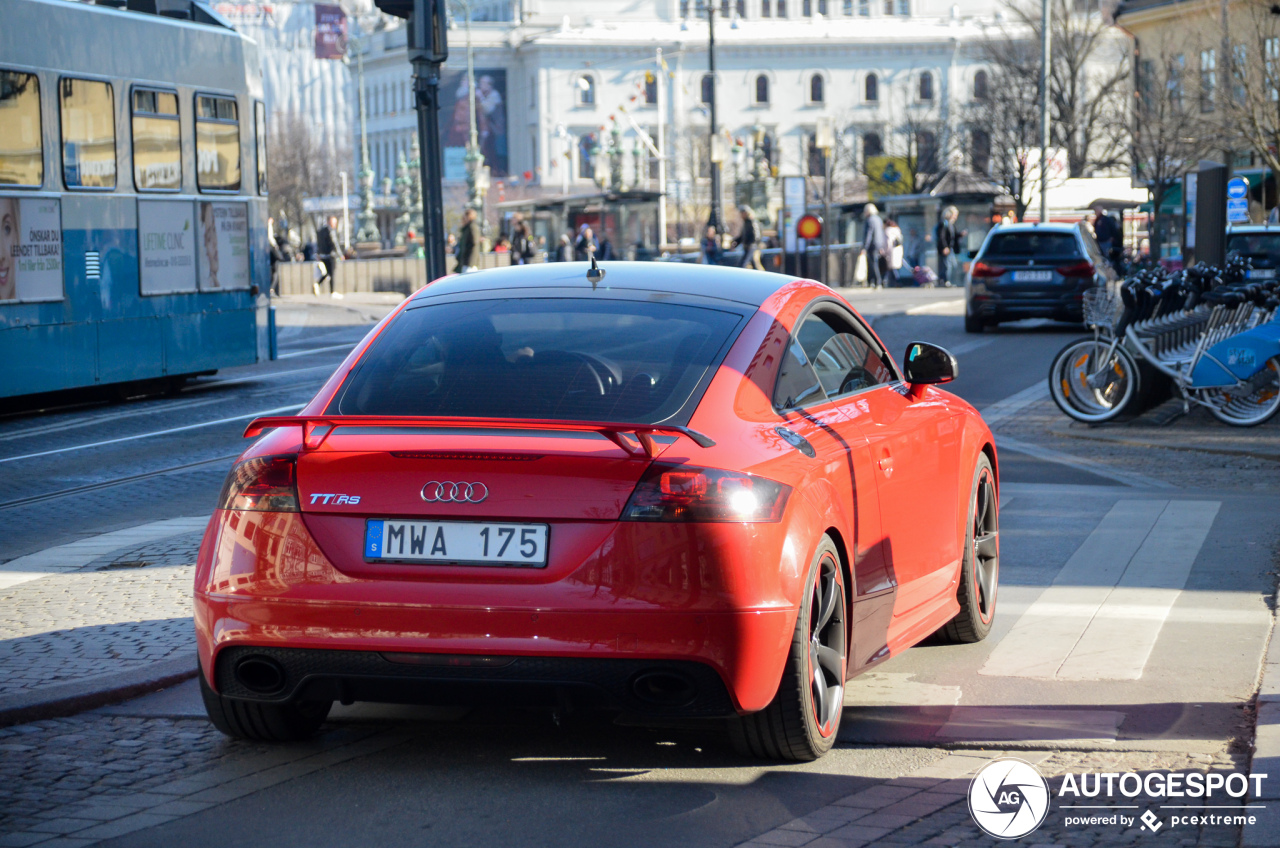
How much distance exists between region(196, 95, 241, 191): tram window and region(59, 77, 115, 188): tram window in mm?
1433

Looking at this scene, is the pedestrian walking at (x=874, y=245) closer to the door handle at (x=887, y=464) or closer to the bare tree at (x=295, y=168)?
the door handle at (x=887, y=464)

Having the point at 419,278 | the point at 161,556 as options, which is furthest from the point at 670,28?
the point at 161,556

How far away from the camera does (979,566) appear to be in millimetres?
6734

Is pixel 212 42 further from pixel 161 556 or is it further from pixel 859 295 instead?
pixel 859 295

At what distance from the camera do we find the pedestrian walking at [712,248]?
4561cm

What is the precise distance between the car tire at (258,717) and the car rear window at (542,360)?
858 mm

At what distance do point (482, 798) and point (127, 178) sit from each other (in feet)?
42.7

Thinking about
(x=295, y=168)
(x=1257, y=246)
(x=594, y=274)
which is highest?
(x=295, y=168)

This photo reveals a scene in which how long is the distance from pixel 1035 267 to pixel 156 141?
13.5m

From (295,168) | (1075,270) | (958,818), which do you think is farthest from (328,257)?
(295,168)

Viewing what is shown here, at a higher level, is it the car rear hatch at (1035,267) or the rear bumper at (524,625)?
the car rear hatch at (1035,267)

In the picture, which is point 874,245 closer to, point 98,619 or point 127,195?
point 127,195

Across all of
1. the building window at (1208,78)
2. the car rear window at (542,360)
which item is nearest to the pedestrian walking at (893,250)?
the building window at (1208,78)

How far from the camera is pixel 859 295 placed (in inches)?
1511
